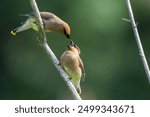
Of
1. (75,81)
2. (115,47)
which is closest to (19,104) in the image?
(75,81)

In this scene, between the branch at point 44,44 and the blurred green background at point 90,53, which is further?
the blurred green background at point 90,53

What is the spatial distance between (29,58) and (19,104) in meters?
10.1

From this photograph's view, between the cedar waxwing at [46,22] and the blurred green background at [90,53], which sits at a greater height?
the cedar waxwing at [46,22]

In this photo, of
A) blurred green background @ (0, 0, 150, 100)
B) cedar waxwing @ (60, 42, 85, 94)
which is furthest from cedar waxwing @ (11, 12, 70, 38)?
blurred green background @ (0, 0, 150, 100)

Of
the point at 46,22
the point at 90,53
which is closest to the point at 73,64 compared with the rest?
the point at 46,22

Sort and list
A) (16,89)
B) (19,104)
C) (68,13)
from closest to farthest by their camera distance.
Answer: (19,104), (68,13), (16,89)

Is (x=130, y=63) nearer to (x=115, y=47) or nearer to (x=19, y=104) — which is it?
(x=115, y=47)

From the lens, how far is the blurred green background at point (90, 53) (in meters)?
16.0

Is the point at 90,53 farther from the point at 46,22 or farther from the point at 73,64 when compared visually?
the point at 73,64

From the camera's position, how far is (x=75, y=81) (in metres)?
6.62

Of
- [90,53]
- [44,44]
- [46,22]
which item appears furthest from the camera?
[90,53]

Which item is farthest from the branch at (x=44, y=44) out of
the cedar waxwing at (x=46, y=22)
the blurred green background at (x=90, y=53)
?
the blurred green background at (x=90, y=53)

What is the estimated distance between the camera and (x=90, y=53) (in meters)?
16.5

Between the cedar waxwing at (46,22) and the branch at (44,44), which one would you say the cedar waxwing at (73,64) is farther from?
the branch at (44,44)
